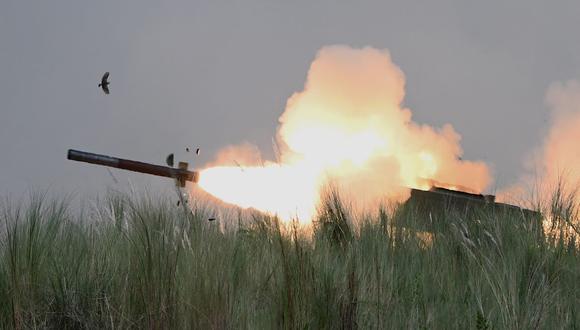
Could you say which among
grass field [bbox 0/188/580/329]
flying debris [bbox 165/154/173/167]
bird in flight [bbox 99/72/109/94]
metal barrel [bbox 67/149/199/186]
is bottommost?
grass field [bbox 0/188/580/329]

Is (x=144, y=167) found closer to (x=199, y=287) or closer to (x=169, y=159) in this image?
(x=169, y=159)

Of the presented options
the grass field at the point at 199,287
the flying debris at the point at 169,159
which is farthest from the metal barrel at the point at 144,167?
the grass field at the point at 199,287

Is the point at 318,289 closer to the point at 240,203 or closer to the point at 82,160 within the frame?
the point at 240,203

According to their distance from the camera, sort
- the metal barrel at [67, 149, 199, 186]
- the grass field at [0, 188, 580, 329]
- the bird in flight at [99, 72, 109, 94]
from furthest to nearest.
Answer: the metal barrel at [67, 149, 199, 186]
the bird in flight at [99, 72, 109, 94]
the grass field at [0, 188, 580, 329]

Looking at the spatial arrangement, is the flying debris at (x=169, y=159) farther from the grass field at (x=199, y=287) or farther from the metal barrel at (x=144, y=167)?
the grass field at (x=199, y=287)

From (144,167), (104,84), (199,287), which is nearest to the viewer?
(199,287)

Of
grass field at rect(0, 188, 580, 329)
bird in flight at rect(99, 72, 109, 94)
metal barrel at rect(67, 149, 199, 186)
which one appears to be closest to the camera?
grass field at rect(0, 188, 580, 329)

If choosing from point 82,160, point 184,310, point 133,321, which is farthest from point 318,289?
point 82,160

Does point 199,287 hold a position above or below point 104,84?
below

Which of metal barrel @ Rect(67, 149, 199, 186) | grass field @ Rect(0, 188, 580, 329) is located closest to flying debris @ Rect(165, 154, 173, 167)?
metal barrel @ Rect(67, 149, 199, 186)

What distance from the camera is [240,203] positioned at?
906 cm

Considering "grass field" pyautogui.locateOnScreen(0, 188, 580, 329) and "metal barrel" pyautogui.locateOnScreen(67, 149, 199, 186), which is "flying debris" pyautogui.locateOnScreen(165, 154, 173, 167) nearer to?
"metal barrel" pyautogui.locateOnScreen(67, 149, 199, 186)

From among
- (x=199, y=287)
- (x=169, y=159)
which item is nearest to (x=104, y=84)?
(x=169, y=159)

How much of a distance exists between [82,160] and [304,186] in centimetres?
278
